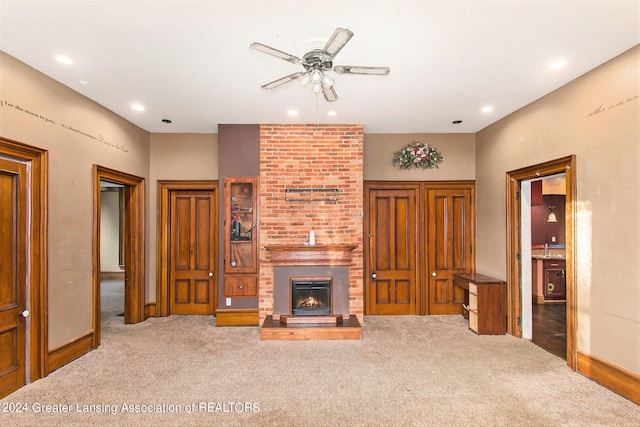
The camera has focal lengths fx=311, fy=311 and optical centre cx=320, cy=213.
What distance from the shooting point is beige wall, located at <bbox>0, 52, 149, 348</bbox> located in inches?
109

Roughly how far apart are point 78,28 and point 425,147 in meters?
→ 4.41

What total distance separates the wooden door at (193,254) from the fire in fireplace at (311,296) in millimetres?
1539

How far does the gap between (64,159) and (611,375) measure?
18.6ft

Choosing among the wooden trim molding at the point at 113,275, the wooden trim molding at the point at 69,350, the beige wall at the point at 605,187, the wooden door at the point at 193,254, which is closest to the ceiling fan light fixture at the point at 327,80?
the beige wall at the point at 605,187

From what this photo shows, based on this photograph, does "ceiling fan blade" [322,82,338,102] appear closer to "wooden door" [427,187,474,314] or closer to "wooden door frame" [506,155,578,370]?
"wooden door frame" [506,155,578,370]

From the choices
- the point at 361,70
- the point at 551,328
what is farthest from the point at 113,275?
the point at 551,328

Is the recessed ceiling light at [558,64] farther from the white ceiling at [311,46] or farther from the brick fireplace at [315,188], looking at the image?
the brick fireplace at [315,188]

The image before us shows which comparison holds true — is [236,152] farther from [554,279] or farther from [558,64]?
[554,279]

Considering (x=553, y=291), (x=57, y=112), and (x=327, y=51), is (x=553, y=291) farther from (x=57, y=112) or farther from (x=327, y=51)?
(x=57, y=112)

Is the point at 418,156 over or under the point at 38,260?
over

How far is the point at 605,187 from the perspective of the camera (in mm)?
2844

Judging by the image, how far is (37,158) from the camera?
9.79 ft

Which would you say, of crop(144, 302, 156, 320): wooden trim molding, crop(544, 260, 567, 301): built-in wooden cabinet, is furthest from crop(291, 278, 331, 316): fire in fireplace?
crop(544, 260, 567, 301): built-in wooden cabinet

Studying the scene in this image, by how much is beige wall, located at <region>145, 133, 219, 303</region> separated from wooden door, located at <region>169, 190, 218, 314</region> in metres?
0.28
